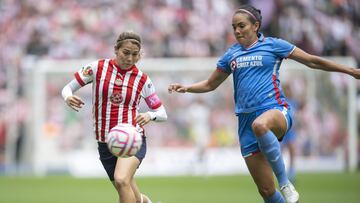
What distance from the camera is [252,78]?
327 inches

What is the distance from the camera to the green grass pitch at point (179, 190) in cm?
1288

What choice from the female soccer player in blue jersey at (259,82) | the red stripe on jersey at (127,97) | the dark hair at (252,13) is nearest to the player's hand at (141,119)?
the red stripe on jersey at (127,97)

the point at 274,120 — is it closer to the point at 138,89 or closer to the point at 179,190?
the point at 138,89

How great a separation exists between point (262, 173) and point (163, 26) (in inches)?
690

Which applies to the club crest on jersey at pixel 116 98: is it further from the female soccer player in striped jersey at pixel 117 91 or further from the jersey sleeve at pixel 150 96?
the jersey sleeve at pixel 150 96

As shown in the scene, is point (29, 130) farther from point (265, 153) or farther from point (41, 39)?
point (265, 153)

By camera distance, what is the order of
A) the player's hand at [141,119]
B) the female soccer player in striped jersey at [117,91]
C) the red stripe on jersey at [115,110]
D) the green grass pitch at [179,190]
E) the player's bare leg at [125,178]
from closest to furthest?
1. the player's bare leg at [125,178]
2. the player's hand at [141,119]
3. the female soccer player in striped jersey at [117,91]
4. the red stripe on jersey at [115,110]
5. the green grass pitch at [179,190]

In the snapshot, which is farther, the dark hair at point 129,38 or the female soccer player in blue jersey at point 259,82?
the dark hair at point 129,38

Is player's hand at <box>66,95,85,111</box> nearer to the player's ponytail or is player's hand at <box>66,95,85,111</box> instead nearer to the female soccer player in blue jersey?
the female soccer player in blue jersey

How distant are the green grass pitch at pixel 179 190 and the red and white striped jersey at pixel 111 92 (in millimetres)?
4046

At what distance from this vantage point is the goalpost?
74.0 feet

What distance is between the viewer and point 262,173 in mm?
8359

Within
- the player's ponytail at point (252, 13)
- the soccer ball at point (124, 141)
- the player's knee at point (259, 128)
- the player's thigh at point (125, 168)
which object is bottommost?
the player's thigh at point (125, 168)

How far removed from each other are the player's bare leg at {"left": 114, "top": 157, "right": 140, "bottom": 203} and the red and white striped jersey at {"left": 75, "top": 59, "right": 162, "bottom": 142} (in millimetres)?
505
